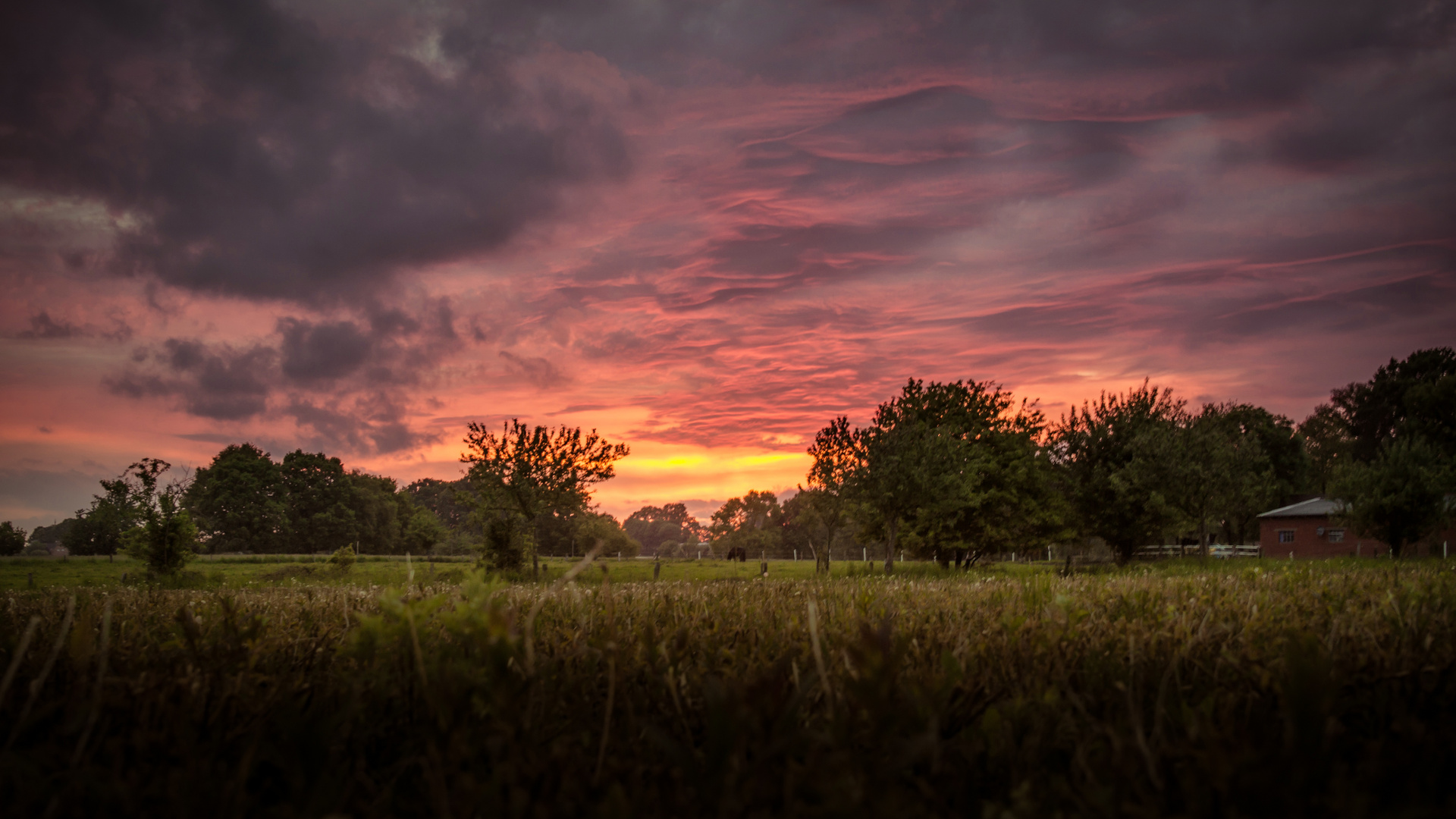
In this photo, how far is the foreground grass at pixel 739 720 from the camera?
1.11m

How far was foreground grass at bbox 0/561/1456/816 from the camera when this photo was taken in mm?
1110

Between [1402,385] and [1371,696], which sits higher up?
[1402,385]

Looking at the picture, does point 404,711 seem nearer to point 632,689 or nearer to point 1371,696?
point 632,689

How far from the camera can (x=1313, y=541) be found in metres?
73.4

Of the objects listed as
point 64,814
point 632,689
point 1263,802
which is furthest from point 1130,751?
point 64,814

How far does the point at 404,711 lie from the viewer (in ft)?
6.13

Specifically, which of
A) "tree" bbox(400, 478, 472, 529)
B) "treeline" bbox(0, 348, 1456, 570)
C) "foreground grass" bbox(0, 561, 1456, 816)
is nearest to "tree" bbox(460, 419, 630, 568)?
"treeline" bbox(0, 348, 1456, 570)

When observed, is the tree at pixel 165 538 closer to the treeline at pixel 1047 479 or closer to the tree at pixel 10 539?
the treeline at pixel 1047 479

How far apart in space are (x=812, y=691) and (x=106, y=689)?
182 cm

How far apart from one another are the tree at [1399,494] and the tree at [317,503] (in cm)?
11630

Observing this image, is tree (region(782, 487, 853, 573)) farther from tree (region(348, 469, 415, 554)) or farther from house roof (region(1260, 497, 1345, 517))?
tree (region(348, 469, 415, 554))

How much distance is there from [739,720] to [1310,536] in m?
94.6

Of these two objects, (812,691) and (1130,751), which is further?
(812,691)

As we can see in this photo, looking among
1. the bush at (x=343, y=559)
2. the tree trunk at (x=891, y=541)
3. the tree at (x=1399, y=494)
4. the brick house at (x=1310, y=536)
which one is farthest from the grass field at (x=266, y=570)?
the brick house at (x=1310, y=536)
